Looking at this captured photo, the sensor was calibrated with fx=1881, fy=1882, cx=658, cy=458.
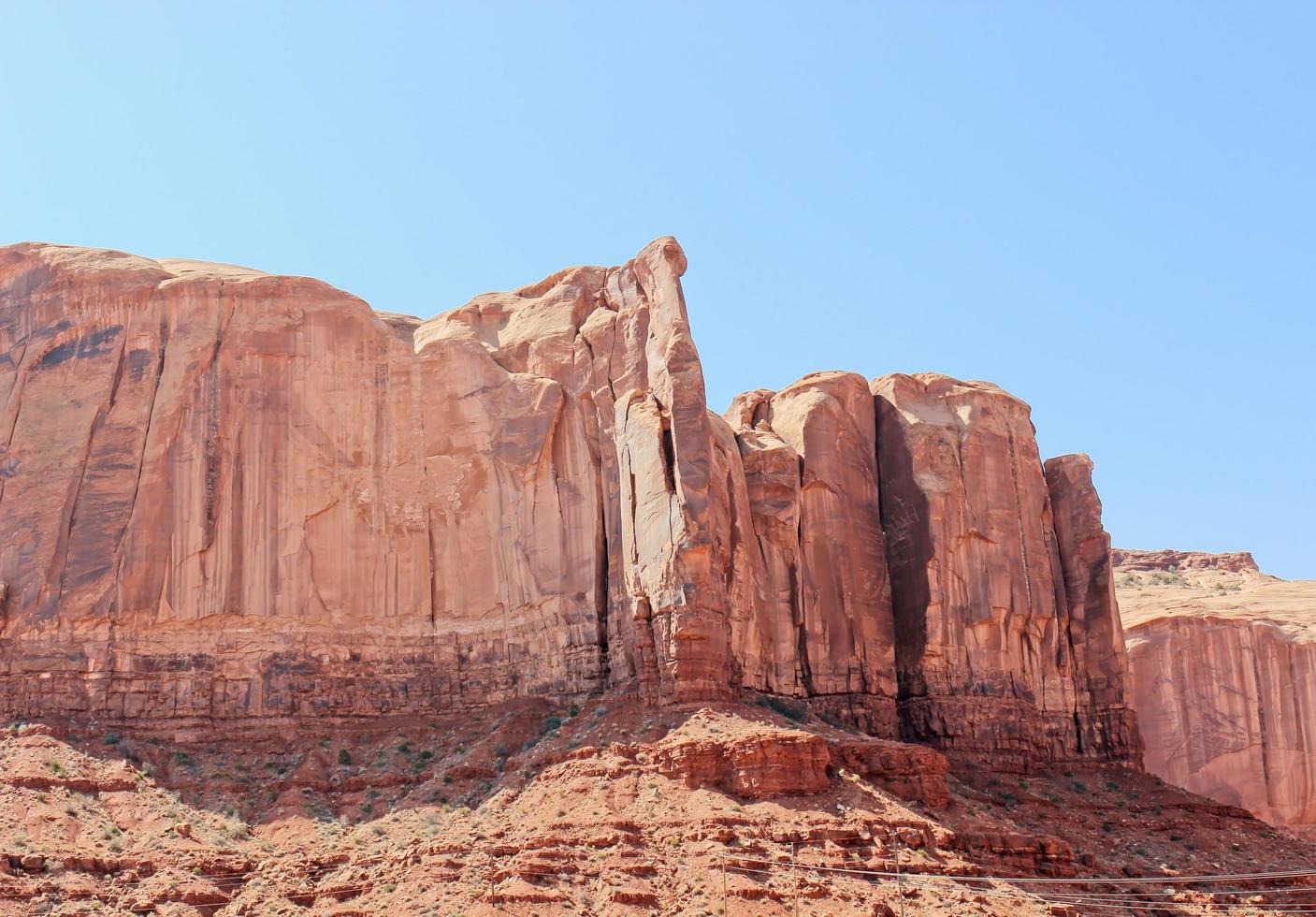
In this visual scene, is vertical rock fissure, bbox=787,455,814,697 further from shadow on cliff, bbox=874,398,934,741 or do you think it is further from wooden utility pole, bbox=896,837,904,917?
wooden utility pole, bbox=896,837,904,917

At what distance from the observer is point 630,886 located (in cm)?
4344

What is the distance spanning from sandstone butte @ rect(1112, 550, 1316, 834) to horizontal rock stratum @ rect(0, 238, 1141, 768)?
499 inches

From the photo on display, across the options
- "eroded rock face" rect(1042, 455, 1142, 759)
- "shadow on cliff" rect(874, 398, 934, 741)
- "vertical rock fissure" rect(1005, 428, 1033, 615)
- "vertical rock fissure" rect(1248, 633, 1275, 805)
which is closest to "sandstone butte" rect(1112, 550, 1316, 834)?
"vertical rock fissure" rect(1248, 633, 1275, 805)

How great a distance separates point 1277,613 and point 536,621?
38.2 meters

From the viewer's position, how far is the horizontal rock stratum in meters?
56.1

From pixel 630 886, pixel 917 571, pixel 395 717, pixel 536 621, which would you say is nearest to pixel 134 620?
pixel 395 717

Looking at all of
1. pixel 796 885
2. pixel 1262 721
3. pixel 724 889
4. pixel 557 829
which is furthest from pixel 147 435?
pixel 1262 721

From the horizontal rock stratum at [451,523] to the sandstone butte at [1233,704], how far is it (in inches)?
499

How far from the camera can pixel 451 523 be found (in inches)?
2382

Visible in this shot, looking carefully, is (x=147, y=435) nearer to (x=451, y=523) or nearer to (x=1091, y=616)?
(x=451, y=523)

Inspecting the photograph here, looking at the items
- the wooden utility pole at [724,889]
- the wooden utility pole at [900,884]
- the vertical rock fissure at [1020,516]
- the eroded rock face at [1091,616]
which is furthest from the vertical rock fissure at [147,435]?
the eroded rock face at [1091,616]

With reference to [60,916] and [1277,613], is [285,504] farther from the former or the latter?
[1277,613]

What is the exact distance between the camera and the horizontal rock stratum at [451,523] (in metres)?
56.1

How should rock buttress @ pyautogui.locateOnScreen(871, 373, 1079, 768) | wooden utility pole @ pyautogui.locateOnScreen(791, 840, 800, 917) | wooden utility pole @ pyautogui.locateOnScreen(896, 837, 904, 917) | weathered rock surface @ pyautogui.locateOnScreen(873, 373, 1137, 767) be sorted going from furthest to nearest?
weathered rock surface @ pyautogui.locateOnScreen(873, 373, 1137, 767) < rock buttress @ pyautogui.locateOnScreen(871, 373, 1079, 768) < wooden utility pole @ pyautogui.locateOnScreen(896, 837, 904, 917) < wooden utility pole @ pyautogui.locateOnScreen(791, 840, 800, 917)
